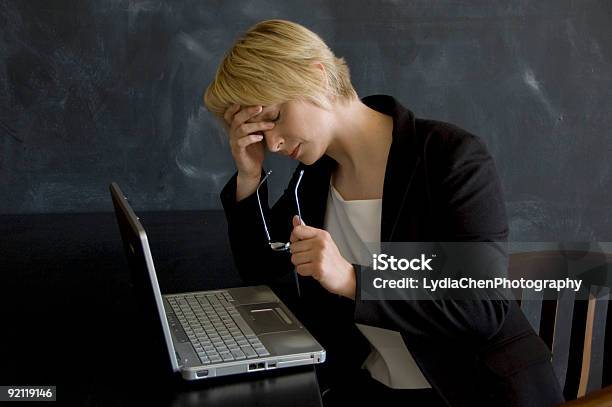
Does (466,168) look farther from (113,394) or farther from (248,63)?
(113,394)

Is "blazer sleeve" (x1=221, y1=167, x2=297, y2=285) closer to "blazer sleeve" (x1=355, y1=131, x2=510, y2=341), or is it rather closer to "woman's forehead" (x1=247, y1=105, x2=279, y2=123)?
"woman's forehead" (x1=247, y1=105, x2=279, y2=123)

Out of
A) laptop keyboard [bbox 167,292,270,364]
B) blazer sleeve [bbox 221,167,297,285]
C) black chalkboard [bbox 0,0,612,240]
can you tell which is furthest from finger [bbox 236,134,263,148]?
black chalkboard [bbox 0,0,612,240]

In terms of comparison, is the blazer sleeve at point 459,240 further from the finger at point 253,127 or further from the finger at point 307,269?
the finger at point 253,127

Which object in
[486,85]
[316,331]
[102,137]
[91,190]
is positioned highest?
[486,85]

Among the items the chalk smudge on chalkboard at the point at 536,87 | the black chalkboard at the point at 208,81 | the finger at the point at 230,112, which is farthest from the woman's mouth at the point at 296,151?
the chalk smudge on chalkboard at the point at 536,87

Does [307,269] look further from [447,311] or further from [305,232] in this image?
[447,311]

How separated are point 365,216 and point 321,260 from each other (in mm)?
313

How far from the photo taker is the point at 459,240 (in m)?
1.09

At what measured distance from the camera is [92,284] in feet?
4.47

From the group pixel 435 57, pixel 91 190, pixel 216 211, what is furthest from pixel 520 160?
pixel 91 190

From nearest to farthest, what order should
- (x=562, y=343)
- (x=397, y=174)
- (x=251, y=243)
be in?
(x=397, y=174) → (x=251, y=243) → (x=562, y=343)

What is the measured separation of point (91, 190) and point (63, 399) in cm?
113

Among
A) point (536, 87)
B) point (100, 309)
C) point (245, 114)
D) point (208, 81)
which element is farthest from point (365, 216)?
point (536, 87)

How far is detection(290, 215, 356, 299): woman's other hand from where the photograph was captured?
1014 mm
